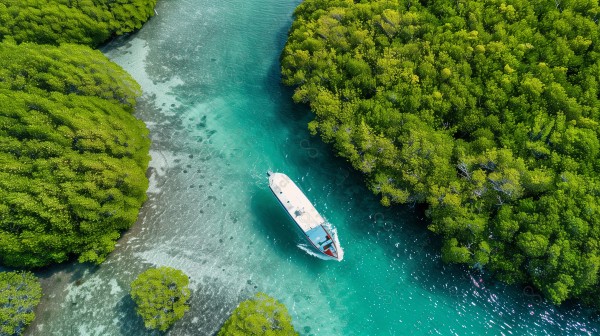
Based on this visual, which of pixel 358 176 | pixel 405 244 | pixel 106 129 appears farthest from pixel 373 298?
pixel 106 129

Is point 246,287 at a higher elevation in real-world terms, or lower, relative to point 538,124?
lower

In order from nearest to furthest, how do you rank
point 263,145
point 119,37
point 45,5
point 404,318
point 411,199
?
point 404,318
point 411,199
point 263,145
point 45,5
point 119,37

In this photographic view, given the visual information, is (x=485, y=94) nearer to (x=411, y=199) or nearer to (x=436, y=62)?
(x=436, y=62)

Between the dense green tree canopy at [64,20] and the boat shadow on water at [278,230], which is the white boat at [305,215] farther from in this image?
the dense green tree canopy at [64,20]

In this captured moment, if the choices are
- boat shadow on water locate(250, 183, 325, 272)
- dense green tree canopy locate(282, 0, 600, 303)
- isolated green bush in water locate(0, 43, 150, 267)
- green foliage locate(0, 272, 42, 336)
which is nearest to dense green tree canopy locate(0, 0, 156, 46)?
isolated green bush in water locate(0, 43, 150, 267)

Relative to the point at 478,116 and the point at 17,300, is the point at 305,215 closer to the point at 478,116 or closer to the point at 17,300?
the point at 478,116

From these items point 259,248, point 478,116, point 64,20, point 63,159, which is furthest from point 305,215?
point 64,20
